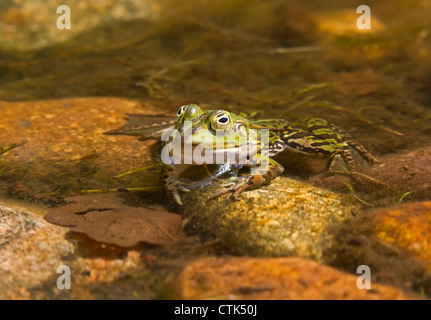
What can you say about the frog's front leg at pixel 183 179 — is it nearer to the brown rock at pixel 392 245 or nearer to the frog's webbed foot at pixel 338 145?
the frog's webbed foot at pixel 338 145

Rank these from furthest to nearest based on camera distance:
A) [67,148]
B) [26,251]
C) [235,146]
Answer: [67,148]
[235,146]
[26,251]

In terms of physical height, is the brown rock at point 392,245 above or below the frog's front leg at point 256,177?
below

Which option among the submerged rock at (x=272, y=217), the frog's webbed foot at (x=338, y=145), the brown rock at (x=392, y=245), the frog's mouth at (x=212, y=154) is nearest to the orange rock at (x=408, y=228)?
the brown rock at (x=392, y=245)

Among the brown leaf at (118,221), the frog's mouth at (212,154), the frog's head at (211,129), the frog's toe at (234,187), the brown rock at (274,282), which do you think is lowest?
the brown rock at (274,282)

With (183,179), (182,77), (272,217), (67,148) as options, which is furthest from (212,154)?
(182,77)

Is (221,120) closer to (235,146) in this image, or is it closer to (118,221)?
(235,146)

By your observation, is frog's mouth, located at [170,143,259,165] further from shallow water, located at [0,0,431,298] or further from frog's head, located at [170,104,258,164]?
shallow water, located at [0,0,431,298]
